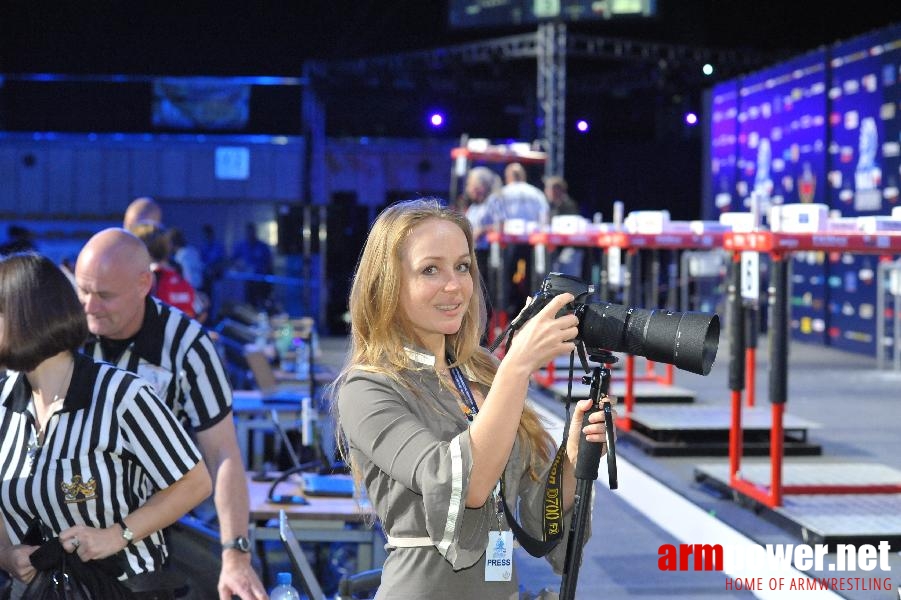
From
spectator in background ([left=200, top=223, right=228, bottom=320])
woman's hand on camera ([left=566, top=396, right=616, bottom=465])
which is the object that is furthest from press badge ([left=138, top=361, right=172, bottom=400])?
spectator in background ([left=200, top=223, right=228, bottom=320])

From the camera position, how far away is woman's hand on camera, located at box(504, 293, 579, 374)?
1586 mm

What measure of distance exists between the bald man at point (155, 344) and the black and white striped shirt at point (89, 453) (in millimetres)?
360

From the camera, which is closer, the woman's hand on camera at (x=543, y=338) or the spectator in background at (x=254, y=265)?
the woman's hand on camera at (x=543, y=338)

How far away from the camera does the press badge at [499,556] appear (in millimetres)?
1770

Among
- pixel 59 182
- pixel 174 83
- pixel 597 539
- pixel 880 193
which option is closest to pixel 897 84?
pixel 880 193

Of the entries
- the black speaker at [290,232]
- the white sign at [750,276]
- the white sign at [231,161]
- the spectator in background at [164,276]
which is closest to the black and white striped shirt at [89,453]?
the spectator in background at [164,276]

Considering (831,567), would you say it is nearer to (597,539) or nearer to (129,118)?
(597,539)

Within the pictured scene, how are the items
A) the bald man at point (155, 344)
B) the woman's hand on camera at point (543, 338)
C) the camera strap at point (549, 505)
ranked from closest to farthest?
the woman's hand on camera at point (543, 338) → the camera strap at point (549, 505) → the bald man at point (155, 344)

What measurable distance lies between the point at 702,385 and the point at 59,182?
1130cm

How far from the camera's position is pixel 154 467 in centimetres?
235

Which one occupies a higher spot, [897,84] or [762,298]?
[897,84]

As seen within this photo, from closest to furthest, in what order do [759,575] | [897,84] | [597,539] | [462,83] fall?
1. [759,575]
2. [597,539]
3. [897,84]
4. [462,83]

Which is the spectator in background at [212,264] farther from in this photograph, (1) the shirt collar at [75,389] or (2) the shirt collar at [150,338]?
(1) the shirt collar at [75,389]

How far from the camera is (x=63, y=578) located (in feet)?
7.35
